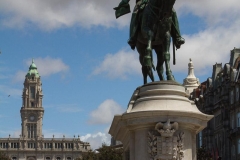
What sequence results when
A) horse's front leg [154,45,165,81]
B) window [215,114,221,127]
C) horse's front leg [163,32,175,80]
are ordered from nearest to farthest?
horse's front leg [163,32,175,80], horse's front leg [154,45,165,81], window [215,114,221,127]

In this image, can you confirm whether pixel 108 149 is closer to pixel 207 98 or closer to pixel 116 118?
pixel 207 98

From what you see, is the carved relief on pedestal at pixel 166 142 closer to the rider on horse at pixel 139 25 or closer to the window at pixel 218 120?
the rider on horse at pixel 139 25

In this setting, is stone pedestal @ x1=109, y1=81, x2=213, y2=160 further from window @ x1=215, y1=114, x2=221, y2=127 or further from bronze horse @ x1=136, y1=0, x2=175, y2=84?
window @ x1=215, y1=114, x2=221, y2=127

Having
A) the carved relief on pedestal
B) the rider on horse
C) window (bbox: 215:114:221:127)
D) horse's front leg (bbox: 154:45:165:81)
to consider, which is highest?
window (bbox: 215:114:221:127)

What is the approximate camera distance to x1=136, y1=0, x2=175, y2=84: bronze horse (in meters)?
15.4

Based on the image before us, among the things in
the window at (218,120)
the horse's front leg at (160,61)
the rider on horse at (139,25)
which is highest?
the window at (218,120)

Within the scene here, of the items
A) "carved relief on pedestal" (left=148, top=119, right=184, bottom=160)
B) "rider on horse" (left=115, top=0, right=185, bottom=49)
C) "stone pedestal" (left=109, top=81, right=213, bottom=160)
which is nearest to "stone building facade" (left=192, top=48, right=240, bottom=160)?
"rider on horse" (left=115, top=0, right=185, bottom=49)

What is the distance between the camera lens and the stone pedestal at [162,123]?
45.6ft

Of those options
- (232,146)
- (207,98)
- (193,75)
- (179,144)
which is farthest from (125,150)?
(193,75)

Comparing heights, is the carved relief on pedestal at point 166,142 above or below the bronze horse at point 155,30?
below

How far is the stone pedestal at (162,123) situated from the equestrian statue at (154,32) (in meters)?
1.04

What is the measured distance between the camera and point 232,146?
77.1m

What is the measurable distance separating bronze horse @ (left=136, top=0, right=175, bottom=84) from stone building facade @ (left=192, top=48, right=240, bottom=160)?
59803mm

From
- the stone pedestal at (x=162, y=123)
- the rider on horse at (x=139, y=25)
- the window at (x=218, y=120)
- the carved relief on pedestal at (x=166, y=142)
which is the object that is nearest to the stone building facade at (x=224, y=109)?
the window at (x=218, y=120)
